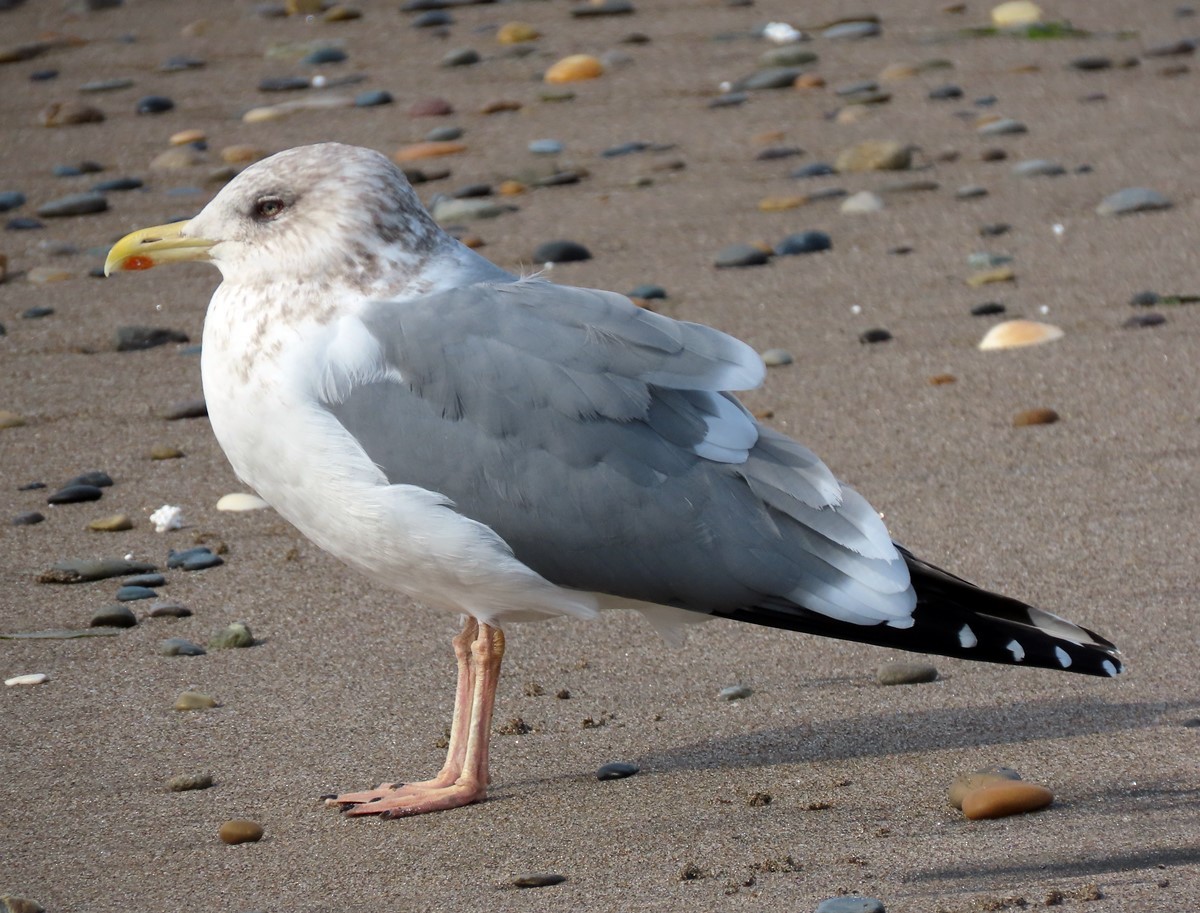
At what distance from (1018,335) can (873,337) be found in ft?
1.67

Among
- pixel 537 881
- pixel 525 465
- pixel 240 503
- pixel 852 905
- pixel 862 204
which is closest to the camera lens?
pixel 852 905

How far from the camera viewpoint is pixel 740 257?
23.8 feet

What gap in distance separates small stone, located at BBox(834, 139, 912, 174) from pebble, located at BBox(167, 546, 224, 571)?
4.24 m

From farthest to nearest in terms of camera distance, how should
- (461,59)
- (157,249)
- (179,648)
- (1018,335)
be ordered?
1. (461,59)
2. (1018,335)
3. (179,648)
4. (157,249)

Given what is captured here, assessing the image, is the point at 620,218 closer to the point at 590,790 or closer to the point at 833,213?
the point at 833,213

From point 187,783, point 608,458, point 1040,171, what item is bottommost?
point 1040,171

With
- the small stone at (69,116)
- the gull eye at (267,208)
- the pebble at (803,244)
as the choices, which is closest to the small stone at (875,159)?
the pebble at (803,244)

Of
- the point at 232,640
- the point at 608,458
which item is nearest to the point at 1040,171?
the point at 232,640

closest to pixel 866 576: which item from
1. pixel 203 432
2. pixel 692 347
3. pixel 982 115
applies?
pixel 692 347

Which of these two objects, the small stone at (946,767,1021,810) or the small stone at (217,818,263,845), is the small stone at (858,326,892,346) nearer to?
the small stone at (946,767,1021,810)

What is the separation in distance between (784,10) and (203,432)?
6.11m

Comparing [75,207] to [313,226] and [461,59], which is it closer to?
[461,59]

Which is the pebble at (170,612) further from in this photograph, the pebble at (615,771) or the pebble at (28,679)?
the pebble at (615,771)

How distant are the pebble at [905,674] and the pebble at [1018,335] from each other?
7.44 ft
